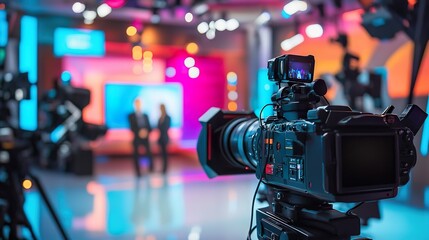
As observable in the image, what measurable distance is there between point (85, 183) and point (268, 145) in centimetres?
508

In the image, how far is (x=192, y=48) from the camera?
923 cm

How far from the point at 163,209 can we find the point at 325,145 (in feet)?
11.1

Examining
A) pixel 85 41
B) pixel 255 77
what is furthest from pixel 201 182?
pixel 85 41

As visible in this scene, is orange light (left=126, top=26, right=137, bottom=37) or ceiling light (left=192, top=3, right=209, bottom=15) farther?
orange light (left=126, top=26, right=137, bottom=37)

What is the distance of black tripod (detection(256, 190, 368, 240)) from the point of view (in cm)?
133

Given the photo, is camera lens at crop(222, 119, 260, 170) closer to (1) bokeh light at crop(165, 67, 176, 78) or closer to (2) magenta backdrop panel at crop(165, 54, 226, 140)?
(2) magenta backdrop panel at crop(165, 54, 226, 140)

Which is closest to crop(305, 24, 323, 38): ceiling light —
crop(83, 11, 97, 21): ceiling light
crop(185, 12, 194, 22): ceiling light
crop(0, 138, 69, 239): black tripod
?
crop(185, 12, 194, 22): ceiling light

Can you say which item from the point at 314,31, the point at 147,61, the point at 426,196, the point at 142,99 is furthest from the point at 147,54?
the point at 426,196

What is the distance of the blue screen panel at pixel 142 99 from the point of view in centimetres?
959

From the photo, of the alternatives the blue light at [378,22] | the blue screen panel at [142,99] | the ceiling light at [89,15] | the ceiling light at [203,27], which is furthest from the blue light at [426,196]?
the blue screen panel at [142,99]

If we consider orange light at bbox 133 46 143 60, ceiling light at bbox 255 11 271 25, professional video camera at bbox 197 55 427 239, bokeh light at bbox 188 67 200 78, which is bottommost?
professional video camera at bbox 197 55 427 239

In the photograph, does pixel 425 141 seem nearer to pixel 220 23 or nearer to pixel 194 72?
pixel 220 23

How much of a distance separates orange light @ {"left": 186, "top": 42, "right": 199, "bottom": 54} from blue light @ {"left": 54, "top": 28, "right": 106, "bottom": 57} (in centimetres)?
199

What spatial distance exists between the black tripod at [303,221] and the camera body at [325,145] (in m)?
0.05
